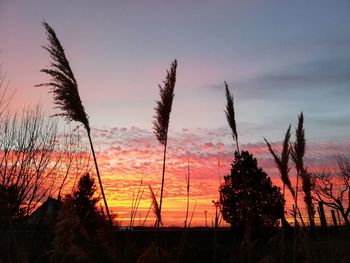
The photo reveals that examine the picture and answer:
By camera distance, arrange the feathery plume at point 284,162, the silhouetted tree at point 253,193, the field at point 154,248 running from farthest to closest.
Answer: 1. the silhouetted tree at point 253,193
2. the feathery plume at point 284,162
3. the field at point 154,248

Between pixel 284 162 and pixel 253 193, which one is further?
pixel 253 193

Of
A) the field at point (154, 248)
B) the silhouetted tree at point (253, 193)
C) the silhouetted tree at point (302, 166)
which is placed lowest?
the field at point (154, 248)

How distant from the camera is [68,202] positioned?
145 centimetres

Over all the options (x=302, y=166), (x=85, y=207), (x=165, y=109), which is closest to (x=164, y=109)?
(x=165, y=109)

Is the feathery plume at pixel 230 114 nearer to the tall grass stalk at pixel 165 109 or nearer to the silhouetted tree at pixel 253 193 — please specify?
the tall grass stalk at pixel 165 109

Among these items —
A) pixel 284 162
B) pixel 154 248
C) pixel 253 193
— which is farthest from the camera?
pixel 253 193

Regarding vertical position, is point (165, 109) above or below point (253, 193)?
below

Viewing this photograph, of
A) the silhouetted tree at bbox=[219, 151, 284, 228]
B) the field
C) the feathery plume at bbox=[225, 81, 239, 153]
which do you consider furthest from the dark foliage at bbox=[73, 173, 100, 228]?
the silhouetted tree at bbox=[219, 151, 284, 228]

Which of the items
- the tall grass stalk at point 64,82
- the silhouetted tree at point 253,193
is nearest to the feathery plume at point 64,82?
the tall grass stalk at point 64,82

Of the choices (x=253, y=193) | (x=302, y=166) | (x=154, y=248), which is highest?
(x=253, y=193)

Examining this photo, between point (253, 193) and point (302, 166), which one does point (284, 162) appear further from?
point (253, 193)

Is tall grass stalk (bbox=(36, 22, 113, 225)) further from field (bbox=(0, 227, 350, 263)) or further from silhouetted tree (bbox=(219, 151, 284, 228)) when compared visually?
silhouetted tree (bbox=(219, 151, 284, 228))

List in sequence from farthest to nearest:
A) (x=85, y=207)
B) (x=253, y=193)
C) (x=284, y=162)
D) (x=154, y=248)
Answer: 1. (x=253, y=193)
2. (x=85, y=207)
3. (x=284, y=162)
4. (x=154, y=248)

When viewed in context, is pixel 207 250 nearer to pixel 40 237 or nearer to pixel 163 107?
pixel 40 237
